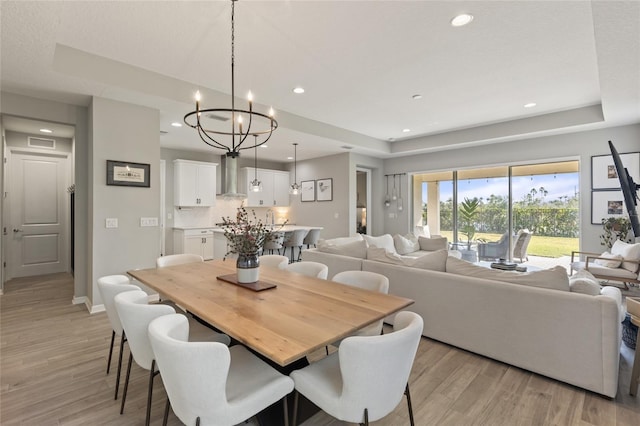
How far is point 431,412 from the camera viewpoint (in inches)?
75.7

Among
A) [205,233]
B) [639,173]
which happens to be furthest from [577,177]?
[205,233]

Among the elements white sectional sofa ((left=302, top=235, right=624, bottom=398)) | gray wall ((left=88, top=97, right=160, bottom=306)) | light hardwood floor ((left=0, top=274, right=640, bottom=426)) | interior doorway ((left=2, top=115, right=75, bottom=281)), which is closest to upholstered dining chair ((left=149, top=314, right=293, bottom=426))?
light hardwood floor ((left=0, top=274, right=640, bottom=426))

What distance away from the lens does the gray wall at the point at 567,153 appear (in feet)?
16.1

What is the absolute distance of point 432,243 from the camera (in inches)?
230

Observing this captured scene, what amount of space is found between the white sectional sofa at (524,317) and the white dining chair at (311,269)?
0.93 m

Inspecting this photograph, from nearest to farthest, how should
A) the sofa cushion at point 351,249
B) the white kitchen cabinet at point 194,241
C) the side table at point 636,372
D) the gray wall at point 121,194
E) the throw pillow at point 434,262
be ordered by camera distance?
the side table at point 636,372 < the throw pillow at point 434,262 < the gray wall at point 121,194 < the sofa cushion at point 351,249 < the white kitchen cabinet at point 194,241

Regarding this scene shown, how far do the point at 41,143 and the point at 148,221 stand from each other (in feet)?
11.5

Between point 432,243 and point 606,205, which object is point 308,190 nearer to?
point 432,243

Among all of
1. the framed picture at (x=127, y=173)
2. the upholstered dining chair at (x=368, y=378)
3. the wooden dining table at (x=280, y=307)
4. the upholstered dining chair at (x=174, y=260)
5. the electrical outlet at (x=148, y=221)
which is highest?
the framed picture at (x=127, y=173)

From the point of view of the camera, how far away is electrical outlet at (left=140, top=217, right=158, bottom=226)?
3.94 metres

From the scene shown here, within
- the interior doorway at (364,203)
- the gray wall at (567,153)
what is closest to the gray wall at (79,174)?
the interior doorway at (364,203)

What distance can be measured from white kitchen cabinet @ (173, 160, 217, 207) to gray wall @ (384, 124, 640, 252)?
529 cm

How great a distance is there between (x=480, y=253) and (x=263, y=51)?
5.51 meters

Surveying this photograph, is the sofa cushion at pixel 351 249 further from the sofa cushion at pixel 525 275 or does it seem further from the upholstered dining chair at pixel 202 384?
the upholstered dining chair at pixel 202 384
